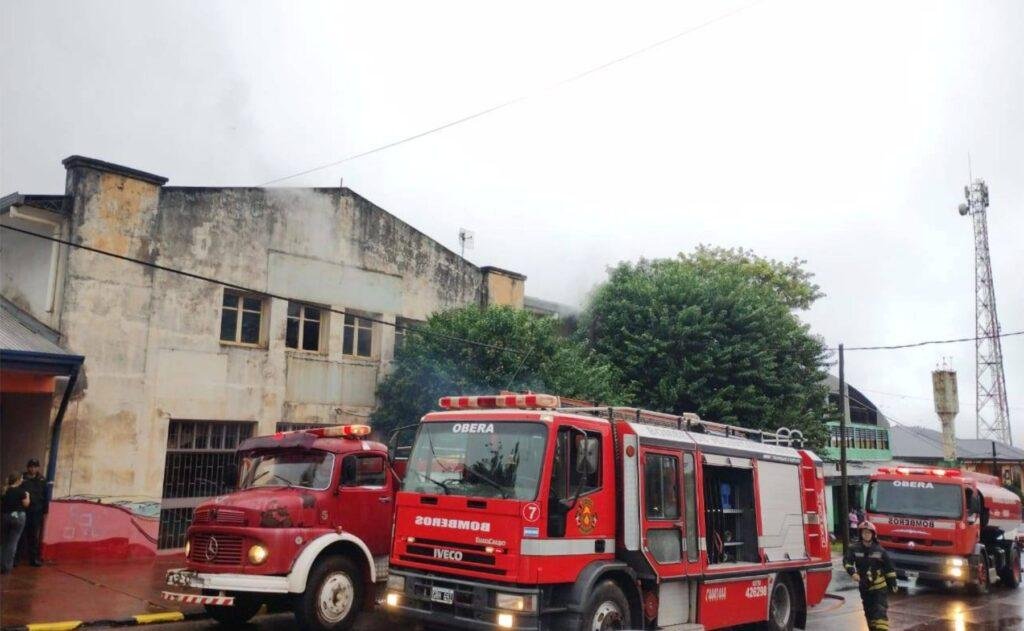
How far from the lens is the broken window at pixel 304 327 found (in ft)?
58.9

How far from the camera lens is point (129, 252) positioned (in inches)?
598

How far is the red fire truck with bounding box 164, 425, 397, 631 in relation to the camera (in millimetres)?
9055

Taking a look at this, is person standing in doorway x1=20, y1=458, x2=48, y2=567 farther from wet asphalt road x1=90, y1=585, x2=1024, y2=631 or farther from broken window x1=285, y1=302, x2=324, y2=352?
broken window x1=285, y1=302, x2=324, y2=352

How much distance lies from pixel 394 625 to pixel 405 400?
8.10m

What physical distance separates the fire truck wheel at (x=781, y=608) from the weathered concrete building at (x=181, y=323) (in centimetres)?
799

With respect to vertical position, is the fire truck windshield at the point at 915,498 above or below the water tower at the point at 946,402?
below

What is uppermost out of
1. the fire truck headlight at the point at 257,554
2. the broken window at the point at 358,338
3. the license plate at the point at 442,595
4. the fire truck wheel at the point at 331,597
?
the broken window at the point at 358,338

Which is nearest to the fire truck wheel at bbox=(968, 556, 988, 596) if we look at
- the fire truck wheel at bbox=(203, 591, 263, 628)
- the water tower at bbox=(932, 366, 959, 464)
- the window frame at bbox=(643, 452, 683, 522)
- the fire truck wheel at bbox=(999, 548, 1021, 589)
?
the fire truck wheel at bbox=(999, 548, 1021, 589)

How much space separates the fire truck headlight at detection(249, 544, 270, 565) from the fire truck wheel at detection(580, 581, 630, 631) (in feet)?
12.5

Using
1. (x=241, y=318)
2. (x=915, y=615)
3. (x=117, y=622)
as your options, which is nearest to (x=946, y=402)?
(x=915, y=615)

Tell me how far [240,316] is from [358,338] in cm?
310

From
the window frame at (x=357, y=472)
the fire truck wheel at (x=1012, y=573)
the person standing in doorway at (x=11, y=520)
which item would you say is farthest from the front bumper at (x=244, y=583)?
the fire truck wheel at (x=1012, y=573)

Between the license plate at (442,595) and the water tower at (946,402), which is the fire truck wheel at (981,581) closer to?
the license plate at (442,595)

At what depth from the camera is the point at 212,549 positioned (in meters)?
9.28
